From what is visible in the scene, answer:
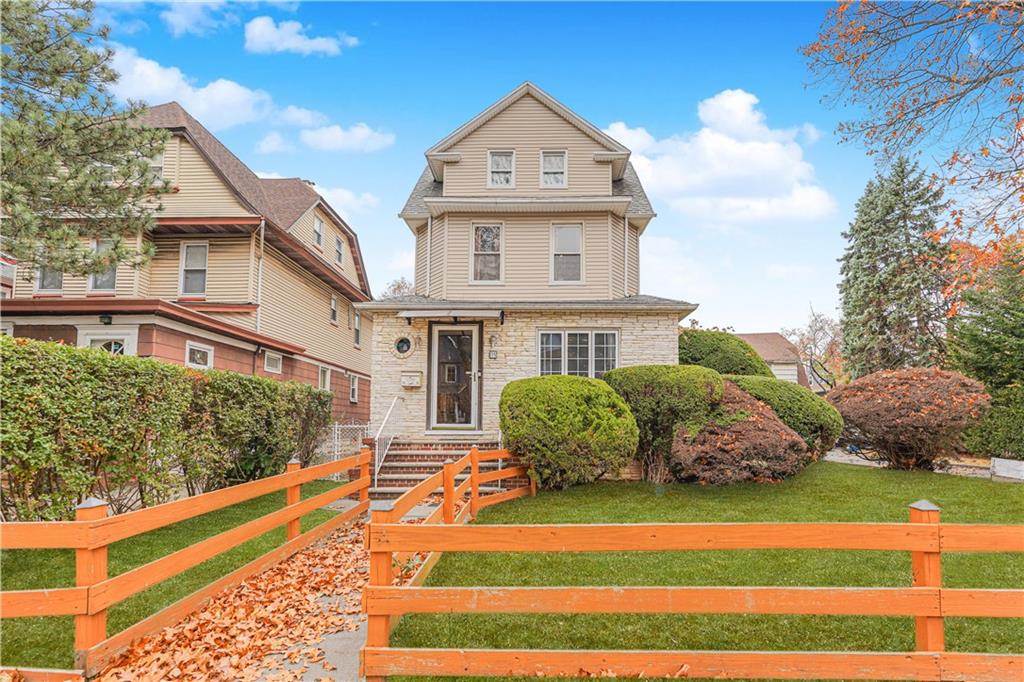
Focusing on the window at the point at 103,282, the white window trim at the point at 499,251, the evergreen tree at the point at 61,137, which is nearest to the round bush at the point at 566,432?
the white window trim at the point at 499,251

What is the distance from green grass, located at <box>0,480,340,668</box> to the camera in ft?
12.3

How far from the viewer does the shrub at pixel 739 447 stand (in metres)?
8.91

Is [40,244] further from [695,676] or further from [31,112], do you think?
[695,676]

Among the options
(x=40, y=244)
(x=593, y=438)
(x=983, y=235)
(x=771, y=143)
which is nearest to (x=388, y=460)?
(x=593, y=438)

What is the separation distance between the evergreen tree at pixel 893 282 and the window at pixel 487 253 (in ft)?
60.0

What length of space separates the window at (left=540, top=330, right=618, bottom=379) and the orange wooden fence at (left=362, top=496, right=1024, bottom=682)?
9.20 meters

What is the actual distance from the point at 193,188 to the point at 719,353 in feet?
49.6

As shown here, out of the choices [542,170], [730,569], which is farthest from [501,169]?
[730,569]

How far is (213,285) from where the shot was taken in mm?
15375

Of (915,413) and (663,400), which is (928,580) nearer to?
(663,400)

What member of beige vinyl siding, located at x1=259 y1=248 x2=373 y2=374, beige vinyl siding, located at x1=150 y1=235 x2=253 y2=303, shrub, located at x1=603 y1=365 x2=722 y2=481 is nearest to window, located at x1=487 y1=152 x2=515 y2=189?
shrub, located at x1=603 y1=365 x2=722 y2=481

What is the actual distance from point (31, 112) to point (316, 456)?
27.4 feet

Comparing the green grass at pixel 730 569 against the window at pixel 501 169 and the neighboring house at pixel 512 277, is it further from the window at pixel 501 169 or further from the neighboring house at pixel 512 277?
the window at pixel 501 169

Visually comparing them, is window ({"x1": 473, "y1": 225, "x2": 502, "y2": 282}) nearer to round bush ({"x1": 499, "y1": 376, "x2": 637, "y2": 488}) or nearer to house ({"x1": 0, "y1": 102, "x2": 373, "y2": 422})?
round bush ({"x1": 499, "y1": 376, "x2": 637, "y2": 488})
